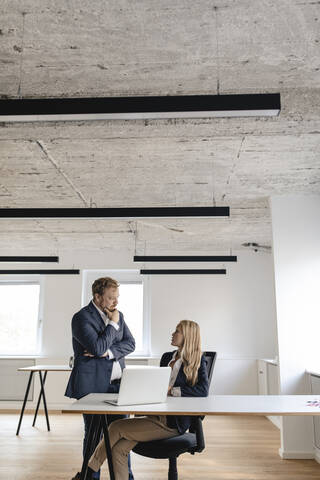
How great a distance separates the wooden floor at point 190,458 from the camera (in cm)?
420

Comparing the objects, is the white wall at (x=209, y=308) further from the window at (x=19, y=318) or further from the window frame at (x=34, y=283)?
the window at (x=19, y=318)

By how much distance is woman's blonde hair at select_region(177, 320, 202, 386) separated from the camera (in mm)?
3043

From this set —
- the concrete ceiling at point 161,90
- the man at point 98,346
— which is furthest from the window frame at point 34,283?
the man at point 98,346

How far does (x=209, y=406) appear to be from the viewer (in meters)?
2.62

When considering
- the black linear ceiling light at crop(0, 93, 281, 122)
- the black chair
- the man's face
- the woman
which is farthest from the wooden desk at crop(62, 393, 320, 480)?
the black linear ceiling light at crop(0, 93, 281, 122)

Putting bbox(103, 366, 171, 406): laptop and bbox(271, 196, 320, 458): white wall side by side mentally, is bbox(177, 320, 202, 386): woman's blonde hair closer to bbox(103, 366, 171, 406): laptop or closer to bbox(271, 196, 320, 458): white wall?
bbox(103, 366, 171, 406): laptop

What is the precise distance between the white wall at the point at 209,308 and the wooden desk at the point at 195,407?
531 cm

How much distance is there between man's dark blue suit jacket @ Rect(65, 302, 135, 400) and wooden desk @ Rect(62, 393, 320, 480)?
96 mm

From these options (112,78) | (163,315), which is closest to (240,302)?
(163,315)

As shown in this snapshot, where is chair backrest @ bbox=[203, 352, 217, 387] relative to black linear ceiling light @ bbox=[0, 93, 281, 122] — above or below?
below

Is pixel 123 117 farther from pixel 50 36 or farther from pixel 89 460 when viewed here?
pixel 89 460

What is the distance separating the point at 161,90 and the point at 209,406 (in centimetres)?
211

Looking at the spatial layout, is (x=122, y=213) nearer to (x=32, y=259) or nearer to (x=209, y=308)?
(x=32, y=259)

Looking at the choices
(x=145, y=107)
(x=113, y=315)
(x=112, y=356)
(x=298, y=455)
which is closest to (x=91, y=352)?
(x=112, y=356)
